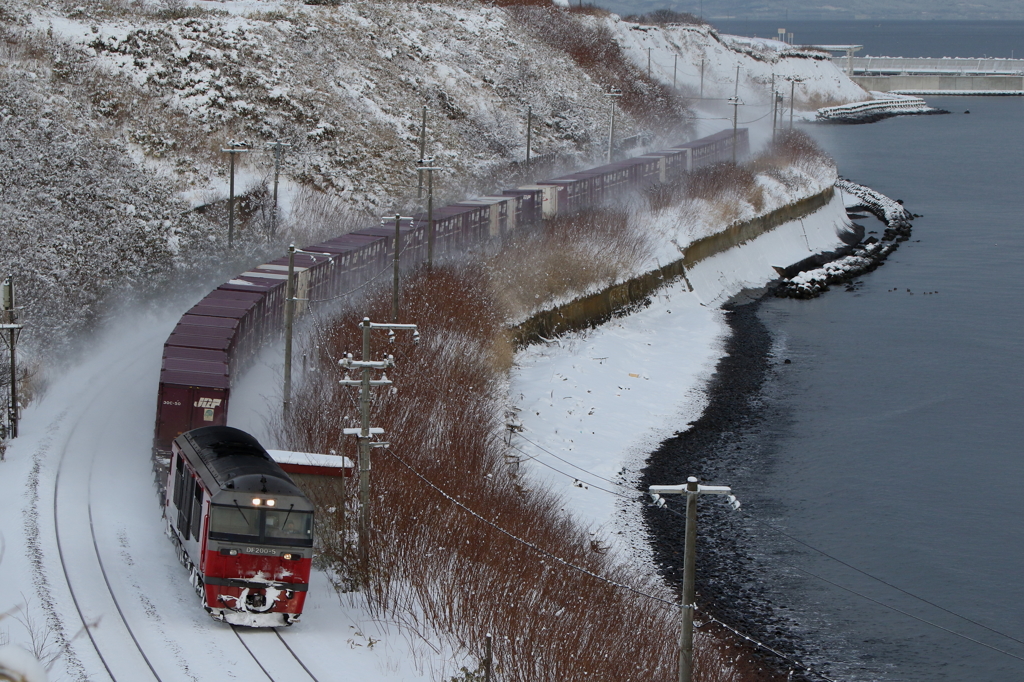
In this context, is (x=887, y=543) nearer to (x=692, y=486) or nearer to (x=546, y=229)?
(x=692, y=486)

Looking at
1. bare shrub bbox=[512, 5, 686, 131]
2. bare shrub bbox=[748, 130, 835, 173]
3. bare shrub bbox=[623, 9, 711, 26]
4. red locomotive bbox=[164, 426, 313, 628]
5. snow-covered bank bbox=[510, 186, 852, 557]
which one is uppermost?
bare shrub bbox=[623, 9, 711, 26]

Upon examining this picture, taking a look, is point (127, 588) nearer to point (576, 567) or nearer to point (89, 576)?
point (89, 576)

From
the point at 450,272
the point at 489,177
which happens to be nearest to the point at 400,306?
the point at 450,272

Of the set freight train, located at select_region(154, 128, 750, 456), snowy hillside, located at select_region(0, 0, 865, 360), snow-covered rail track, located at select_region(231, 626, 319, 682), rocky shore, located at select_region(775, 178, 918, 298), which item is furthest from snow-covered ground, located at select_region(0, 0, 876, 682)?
freight train, located at select_region(154, 128, 750, 456)

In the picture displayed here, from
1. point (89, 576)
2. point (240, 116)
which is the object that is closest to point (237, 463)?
point (89, 576)

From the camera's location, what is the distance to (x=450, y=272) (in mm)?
50906

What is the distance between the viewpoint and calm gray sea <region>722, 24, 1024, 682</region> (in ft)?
103

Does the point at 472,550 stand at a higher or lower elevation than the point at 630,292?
lower

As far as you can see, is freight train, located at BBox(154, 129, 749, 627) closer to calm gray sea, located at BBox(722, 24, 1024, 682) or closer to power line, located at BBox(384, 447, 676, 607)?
power line, located at BBox(384, 447, 676, 607)

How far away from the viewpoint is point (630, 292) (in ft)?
206

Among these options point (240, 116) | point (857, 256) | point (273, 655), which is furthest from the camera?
point (857, 256)

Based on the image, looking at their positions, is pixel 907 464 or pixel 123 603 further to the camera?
pixel 907 464

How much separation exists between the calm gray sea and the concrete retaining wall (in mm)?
5515

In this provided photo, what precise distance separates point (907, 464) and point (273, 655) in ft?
94.3
